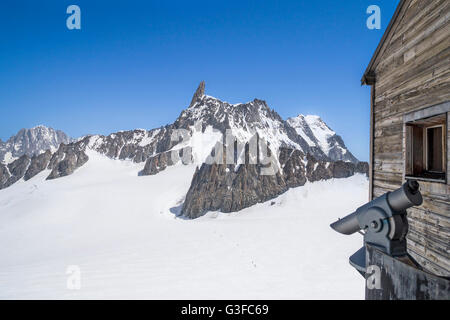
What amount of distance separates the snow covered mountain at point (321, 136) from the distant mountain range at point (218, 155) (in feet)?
1.57

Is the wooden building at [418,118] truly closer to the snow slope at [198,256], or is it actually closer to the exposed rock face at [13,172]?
the snow slope at [198,256]

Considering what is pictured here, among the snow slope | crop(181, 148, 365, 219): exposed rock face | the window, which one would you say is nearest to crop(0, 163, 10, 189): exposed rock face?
the snow slope

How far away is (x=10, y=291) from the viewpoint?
777cm

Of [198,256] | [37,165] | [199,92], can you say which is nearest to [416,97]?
[198,256]

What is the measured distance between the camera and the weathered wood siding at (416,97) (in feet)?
13.6

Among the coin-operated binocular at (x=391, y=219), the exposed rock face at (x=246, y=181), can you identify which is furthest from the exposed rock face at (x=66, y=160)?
the coin-operated binocular at (x=391, y=219)

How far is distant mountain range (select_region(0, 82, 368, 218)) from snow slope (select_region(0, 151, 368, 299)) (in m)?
2.19

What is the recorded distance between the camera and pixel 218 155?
28609 millimetres

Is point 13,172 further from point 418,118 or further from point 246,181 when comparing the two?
point 418,118

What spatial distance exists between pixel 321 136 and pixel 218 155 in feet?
277

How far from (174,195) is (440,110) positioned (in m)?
32.7

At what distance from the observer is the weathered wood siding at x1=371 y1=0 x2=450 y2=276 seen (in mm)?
4137

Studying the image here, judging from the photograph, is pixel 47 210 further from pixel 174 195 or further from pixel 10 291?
pixel 10 291
